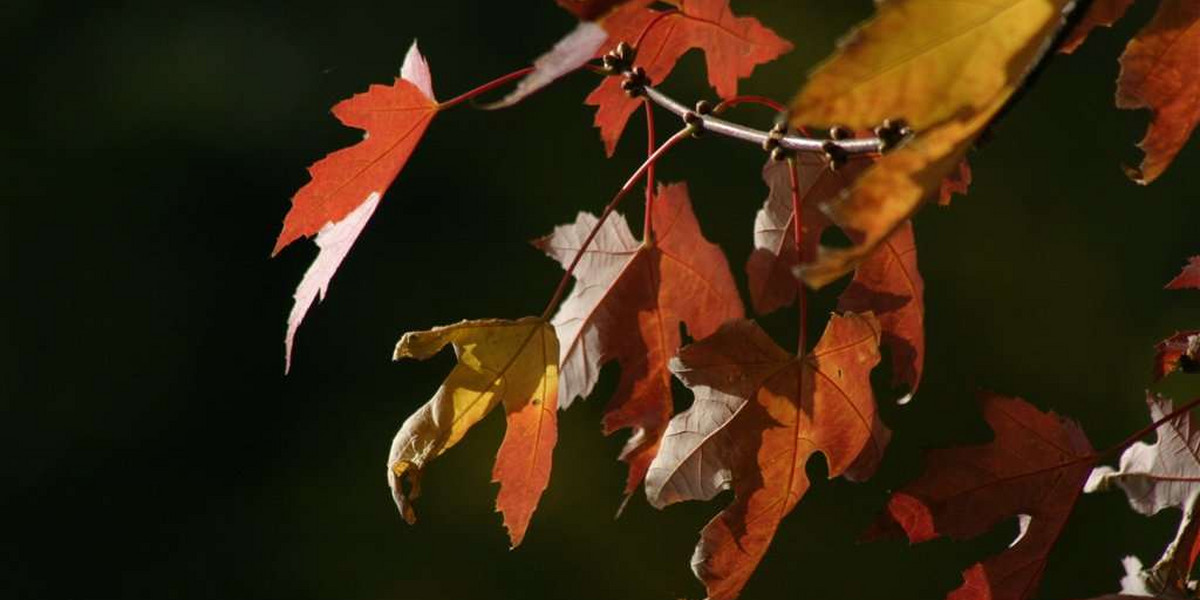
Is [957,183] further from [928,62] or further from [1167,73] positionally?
[928,62]

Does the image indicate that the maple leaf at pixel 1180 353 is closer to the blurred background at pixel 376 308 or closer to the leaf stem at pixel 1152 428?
the leaf stem at pixel 1152 428

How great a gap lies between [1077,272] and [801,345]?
3.24m

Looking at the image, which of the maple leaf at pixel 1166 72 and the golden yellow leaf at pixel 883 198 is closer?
the golden yellow leaf at pixel 883 198

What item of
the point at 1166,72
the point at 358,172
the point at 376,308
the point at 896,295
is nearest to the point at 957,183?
the point at 896,295

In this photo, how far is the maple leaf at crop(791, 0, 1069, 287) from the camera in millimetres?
444

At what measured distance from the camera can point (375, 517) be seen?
140 inches

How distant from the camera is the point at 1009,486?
78 centimetres

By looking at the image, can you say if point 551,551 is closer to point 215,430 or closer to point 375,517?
point 375,517

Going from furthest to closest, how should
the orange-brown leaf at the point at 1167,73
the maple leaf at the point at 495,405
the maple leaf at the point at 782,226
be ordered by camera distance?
the maple leaf at the point at 782,226
the maple leaf at the point at 495,405
the orange-brown leaf at the point at 1167,73

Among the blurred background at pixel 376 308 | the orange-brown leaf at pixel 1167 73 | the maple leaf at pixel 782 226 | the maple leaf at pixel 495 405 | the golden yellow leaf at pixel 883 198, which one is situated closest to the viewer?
the golden yellow leaf at pixel 883 198

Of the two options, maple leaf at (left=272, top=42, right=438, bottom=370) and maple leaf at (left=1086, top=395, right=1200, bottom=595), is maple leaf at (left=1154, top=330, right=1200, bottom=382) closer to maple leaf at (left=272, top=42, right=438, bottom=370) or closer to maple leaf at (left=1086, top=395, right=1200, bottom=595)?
maple leaf at (left=1086, top=395, right=1200, bottom=595)

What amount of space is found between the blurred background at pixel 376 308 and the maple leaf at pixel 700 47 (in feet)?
7.80

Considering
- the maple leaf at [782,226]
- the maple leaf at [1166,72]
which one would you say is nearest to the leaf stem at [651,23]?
the maple leaf at [782,226]

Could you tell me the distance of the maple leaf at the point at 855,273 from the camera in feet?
2.74
